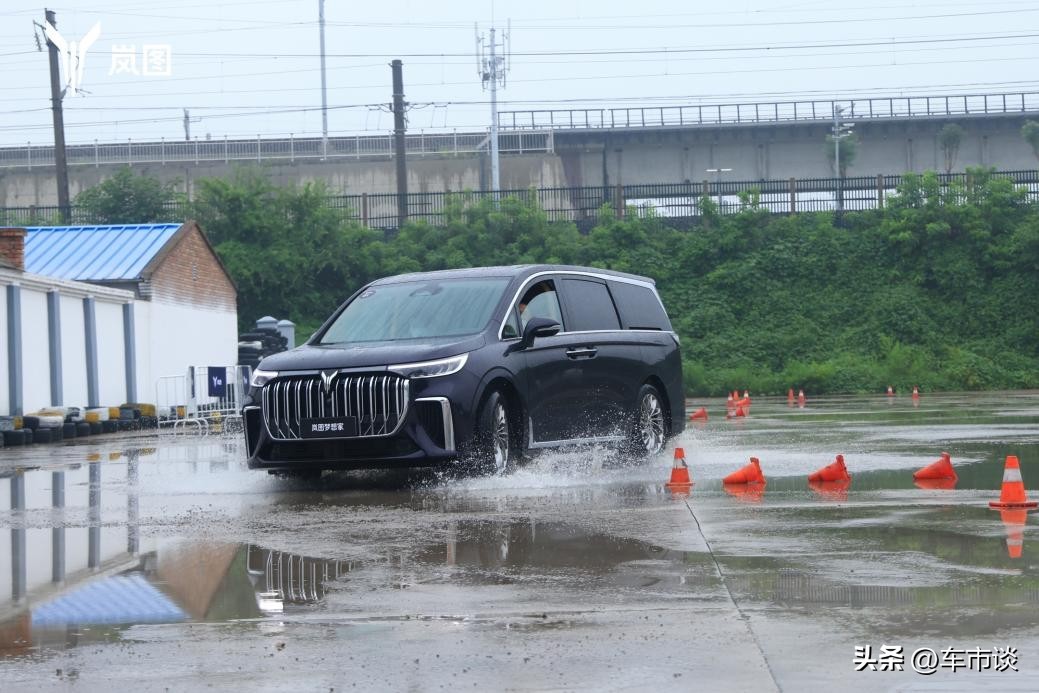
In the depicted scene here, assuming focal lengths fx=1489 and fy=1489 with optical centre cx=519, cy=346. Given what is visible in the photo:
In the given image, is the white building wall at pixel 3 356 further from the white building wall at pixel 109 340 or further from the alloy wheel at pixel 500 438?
the alloy wheel at pixel 500 438

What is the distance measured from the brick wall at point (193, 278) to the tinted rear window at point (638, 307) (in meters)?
19.8

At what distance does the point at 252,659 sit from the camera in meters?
5.59

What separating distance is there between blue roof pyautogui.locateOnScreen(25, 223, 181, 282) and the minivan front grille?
2242cm

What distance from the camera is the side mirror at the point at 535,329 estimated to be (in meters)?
13.5

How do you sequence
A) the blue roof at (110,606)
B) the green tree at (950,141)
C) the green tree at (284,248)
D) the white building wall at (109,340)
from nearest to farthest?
the blue roof at (110,606)
the white building wall at (109,340)
the green tree at (284,248)
the green tree at (950,141)

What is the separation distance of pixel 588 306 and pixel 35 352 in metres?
14.6

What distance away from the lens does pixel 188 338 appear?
120 feet

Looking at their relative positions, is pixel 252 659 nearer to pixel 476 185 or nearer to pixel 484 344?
pixel 484 344

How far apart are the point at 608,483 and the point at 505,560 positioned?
473 cm

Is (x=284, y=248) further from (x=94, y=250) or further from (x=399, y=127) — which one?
(x=94, y=250)

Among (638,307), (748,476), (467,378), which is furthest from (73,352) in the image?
(748,476)

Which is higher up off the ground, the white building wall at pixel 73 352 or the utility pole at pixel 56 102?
the utility pole at pixel 56 102

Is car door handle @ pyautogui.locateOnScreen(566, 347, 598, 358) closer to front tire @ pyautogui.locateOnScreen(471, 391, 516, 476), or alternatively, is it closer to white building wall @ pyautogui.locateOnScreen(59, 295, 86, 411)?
front tire @ pyautogui.locateOnScreen(471, 391, 516, 476)

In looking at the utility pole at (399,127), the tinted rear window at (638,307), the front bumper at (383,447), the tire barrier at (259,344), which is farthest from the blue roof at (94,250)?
the front bumper at (383,447)
